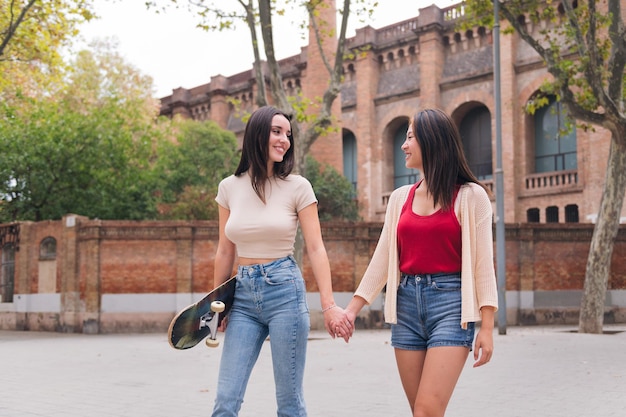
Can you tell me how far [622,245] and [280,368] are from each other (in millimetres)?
17805

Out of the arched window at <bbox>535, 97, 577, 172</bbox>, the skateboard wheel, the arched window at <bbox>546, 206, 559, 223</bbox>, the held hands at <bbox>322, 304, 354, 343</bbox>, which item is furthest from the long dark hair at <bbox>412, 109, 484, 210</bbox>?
the arched window at <bbox>535, 97, 577, 172</bbox>

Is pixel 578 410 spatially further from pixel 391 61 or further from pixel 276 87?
pixel 391 61

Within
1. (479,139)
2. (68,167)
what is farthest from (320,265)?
(479,139)

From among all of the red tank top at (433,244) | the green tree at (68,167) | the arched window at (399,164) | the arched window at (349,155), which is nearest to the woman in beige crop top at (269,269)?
the red tank top at (433,244)

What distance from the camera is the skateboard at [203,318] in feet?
11.2

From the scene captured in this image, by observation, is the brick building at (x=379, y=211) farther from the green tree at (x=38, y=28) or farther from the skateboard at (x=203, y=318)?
the skateboard at (x=203, y=318)

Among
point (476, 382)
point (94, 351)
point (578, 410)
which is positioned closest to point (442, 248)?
point (578, 410)

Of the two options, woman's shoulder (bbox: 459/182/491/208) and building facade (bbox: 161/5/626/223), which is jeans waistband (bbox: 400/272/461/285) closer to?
woman's shoulder (bbox: 459/182/491/208)

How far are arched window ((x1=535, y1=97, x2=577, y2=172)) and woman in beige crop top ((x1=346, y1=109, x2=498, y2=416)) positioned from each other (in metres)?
26.5

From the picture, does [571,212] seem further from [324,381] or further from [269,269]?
[269,269]

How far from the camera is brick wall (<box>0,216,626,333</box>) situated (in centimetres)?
1775

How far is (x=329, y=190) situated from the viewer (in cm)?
2950

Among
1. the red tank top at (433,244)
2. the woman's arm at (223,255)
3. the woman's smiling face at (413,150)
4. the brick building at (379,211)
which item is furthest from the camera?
the brick building at (379,211)

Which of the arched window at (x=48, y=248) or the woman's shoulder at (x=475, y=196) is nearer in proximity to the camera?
the woman's shoulder at (x=475, y=196)
